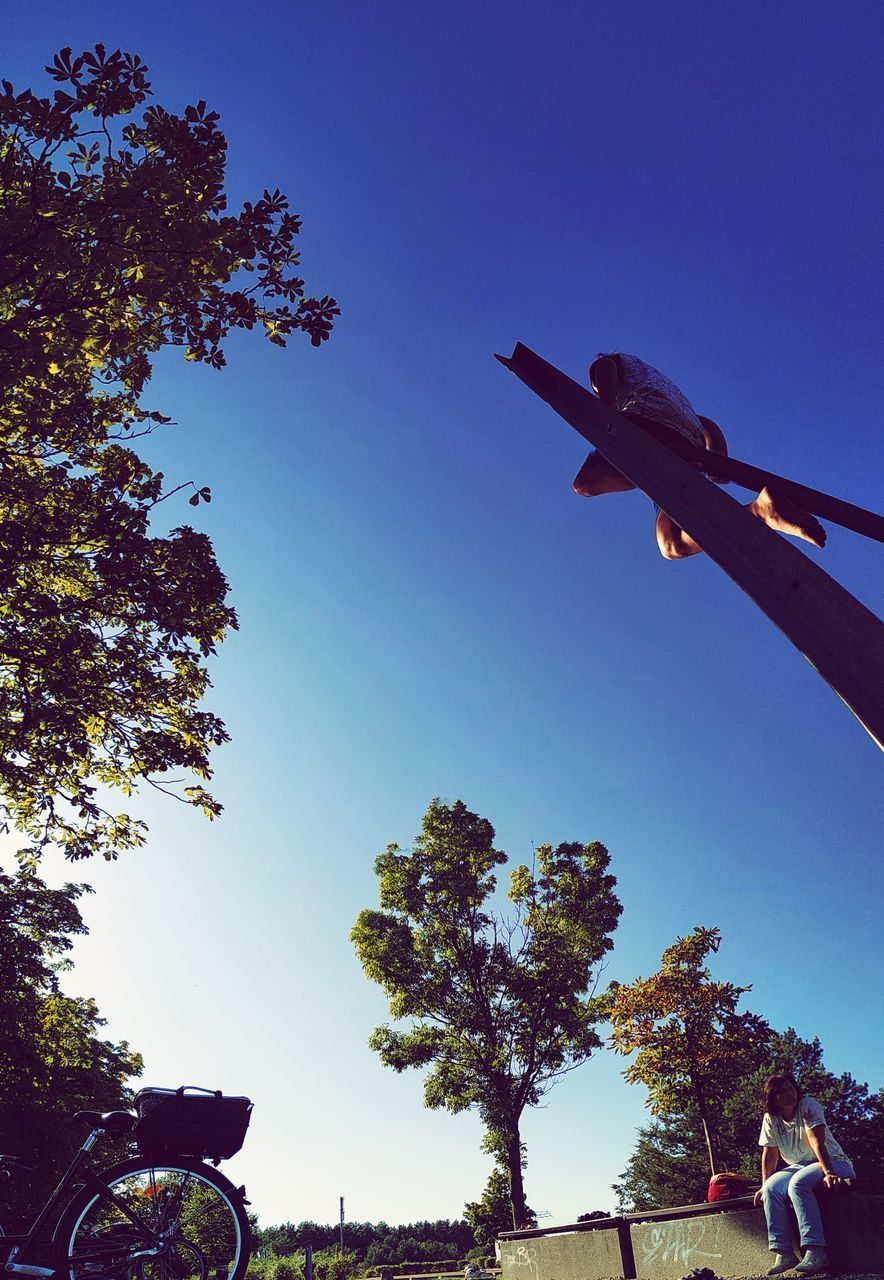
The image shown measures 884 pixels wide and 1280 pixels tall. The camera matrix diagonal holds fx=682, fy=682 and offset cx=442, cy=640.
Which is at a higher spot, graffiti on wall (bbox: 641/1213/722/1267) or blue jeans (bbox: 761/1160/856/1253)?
blue jeans (bbox: 761/1160/856/1253)

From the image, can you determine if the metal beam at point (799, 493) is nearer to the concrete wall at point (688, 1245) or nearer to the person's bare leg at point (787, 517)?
the person's bare leg at point (787, 517)

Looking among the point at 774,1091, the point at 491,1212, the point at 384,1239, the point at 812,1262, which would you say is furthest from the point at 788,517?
the point at 384,1239

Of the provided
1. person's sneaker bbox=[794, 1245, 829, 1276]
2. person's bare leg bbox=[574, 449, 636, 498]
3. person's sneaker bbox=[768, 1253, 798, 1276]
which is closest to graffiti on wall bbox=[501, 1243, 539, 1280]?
person's sneaker bbox=[768, 1253, 798, 1276]

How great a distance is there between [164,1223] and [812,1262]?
4.23 meters

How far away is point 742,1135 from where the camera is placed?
3800cm

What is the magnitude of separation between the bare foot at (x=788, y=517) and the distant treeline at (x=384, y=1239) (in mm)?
75353

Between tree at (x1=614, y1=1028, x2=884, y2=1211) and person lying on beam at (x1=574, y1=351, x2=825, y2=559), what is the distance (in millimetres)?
40461

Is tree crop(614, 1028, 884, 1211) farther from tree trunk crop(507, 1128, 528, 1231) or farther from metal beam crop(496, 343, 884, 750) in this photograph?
metal beam crop(496, 343, 884, 750)

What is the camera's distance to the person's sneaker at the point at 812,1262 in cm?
459

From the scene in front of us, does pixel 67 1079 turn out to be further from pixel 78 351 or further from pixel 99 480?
pixel 78 351

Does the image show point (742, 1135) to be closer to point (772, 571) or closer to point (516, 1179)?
point (516, 1179)

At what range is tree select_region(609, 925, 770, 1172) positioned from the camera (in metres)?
20.7

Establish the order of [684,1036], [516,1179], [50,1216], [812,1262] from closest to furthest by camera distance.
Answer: [50,1216]
[812,1262]
[516,1179]
[684,1036]

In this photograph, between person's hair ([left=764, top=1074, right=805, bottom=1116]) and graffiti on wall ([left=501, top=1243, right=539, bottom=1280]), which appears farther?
graffiti on wall ([left=501, top=1243, right=539, bottom=1280])
